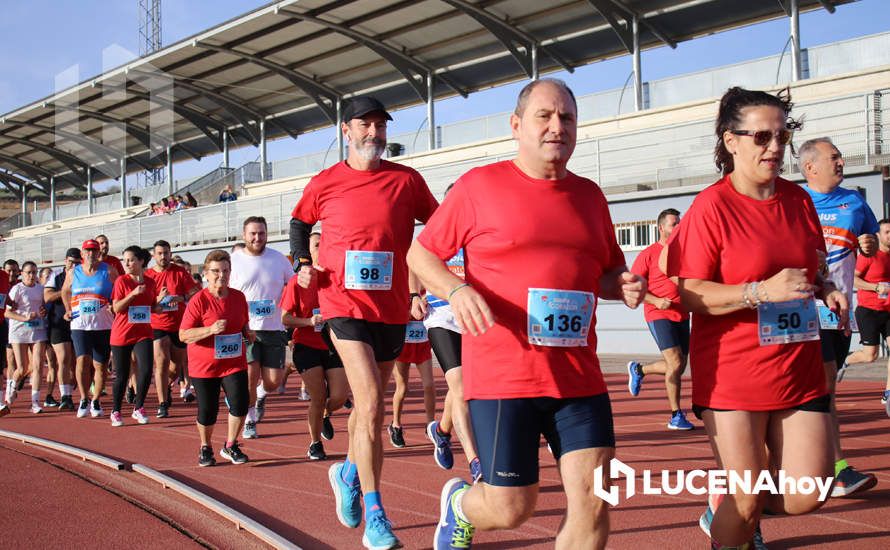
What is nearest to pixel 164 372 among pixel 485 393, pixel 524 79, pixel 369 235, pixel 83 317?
pixel 83 317

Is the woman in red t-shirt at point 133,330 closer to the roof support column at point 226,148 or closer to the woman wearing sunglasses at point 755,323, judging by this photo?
the woman wearing sunglasses at point 755,323

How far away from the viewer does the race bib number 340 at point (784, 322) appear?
3.68 meters

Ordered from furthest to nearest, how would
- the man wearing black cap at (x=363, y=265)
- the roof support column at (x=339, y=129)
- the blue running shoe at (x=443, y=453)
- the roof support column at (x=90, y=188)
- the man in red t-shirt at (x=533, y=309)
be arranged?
the roof support column at (x=90, y=188), the roof support column at (x=339, y=129), the blue running shoe at (x=443, y=453), the man wearing black cap at (x=363, y=265), the man in red t-shirt at (x=533, y=309)

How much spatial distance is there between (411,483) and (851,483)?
2.97 meters

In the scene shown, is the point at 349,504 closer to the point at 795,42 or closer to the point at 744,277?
the point at 744,277

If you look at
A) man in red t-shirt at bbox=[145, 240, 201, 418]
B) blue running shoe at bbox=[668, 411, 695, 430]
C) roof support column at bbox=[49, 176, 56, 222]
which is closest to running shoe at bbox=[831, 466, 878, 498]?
blue running shoe at bbox=[668, 411, 695, 430]

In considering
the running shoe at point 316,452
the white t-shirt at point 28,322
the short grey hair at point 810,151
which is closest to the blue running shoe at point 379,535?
the running shoe at point 316,452

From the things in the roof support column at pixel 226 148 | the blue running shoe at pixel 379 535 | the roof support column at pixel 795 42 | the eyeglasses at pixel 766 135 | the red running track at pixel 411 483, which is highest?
the roof support column at pixel 226 148

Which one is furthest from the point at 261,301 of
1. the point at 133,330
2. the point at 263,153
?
the point at 263,153

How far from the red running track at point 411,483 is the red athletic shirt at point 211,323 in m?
0.83

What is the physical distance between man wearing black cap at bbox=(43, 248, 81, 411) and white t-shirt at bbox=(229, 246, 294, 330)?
13.2 ft

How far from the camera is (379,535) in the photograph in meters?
4.62

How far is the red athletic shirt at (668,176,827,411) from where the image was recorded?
3.67 m

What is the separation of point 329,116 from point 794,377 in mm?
30181
